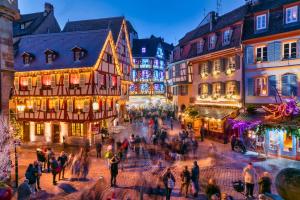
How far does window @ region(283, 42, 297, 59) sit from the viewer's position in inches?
830

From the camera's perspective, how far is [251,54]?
24.2m

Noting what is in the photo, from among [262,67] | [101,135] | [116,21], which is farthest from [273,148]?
[116,21]

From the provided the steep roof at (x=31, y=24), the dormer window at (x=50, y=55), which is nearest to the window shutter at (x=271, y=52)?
the dormer window at (x=50, y=55)

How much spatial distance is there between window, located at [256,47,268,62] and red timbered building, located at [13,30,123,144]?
1486 cm

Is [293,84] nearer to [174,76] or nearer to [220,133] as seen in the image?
[220,133]

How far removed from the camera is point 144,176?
52.7 ft

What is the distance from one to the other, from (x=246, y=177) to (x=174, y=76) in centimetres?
2845

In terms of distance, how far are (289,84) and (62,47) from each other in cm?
2242

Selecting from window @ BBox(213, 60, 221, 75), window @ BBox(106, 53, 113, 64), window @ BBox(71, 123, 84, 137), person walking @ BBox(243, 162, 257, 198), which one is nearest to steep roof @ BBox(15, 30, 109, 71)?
window @ BBox(106, 53, 113, 64)

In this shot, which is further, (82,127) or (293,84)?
(82,127)

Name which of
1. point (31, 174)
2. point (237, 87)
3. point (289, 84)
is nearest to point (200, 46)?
point (237, 87)

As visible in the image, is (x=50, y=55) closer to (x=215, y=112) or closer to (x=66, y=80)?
(x=66, y=80)

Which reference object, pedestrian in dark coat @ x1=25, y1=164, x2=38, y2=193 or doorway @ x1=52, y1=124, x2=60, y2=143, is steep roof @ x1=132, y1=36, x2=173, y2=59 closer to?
doorway @ x1=52, y1=124, x2=60, y2=143

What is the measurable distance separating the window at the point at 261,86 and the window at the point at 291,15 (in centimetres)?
487
